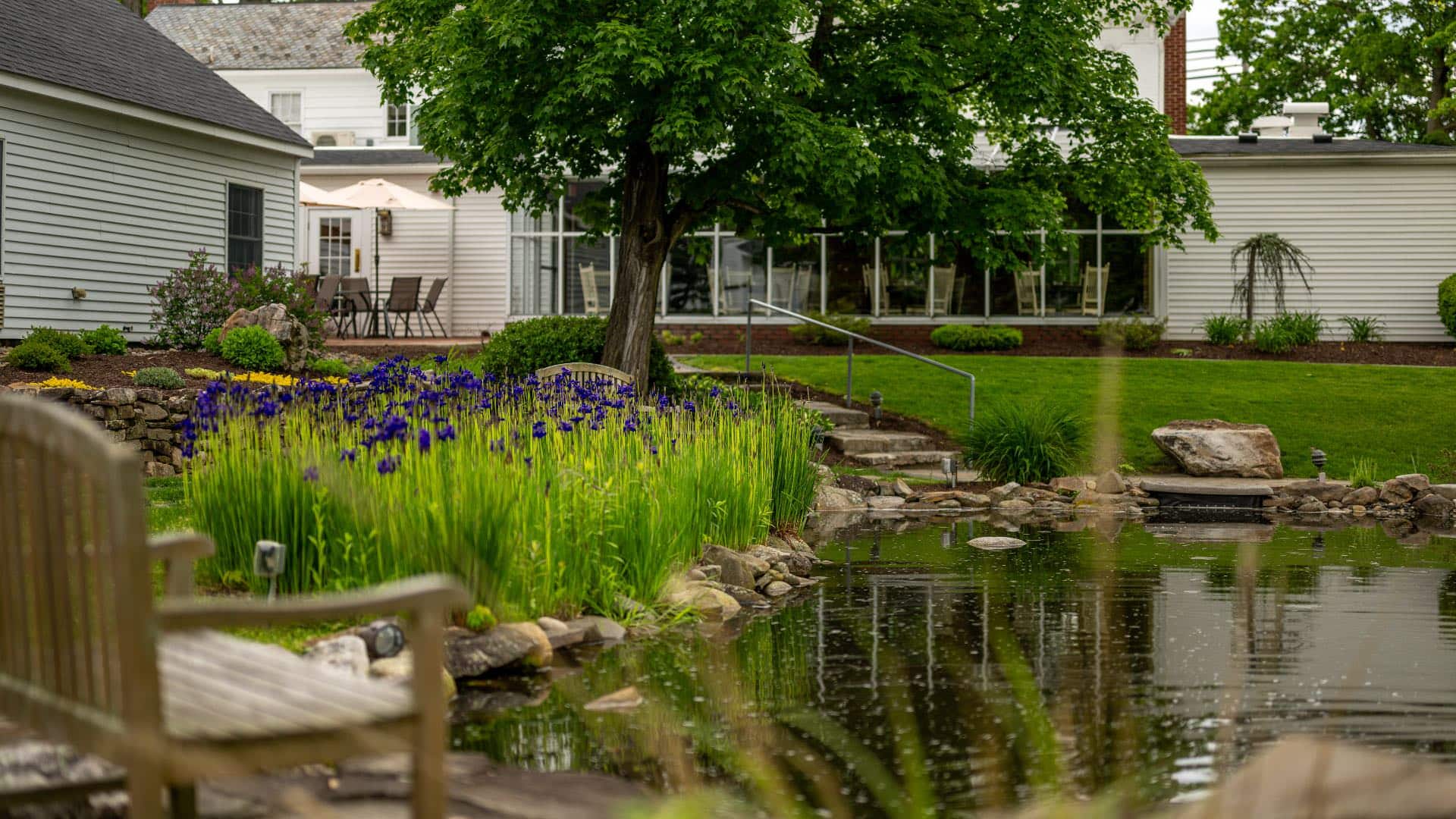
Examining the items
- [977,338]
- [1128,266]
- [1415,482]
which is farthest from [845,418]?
[1128,266]

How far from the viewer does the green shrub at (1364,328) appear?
23.3 meters

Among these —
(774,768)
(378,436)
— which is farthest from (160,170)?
(774,768)

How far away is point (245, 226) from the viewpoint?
20.7m

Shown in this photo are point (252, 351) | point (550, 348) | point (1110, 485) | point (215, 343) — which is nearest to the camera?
point (1110, 485)

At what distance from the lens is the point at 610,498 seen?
6859 mm

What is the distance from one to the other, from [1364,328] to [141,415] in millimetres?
19224

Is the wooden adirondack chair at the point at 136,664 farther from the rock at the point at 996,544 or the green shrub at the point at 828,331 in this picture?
the green shrub at the point at 828,331

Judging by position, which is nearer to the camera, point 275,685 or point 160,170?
point 275,685

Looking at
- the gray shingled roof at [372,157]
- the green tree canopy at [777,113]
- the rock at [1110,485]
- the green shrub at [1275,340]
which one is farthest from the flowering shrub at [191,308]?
the green shrub at [1275,340]

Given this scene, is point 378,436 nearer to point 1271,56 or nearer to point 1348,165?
point 1348,165

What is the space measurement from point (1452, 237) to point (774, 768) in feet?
77.8

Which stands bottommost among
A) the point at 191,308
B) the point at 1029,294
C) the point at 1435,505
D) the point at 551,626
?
the point at 1435,505

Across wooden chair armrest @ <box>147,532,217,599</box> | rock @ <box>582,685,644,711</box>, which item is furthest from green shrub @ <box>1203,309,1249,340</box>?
wooden chair armrest @ <box>147,532,217,599</box>

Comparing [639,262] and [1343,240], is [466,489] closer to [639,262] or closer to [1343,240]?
[639,262]
